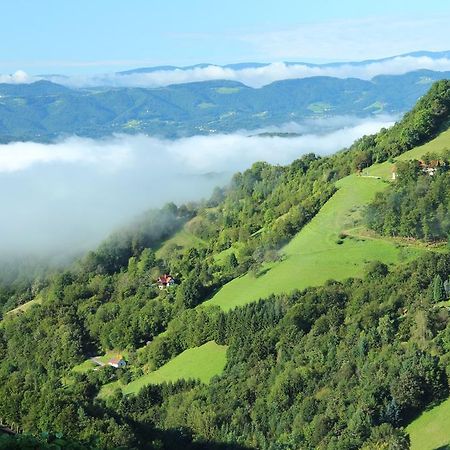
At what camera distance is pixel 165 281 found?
Result: 74.1 metres

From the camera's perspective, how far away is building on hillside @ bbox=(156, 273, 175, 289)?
7319 centimetres

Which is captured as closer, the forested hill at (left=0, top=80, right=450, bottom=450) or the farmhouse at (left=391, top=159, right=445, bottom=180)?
the forested hill at (left=0, top=80, right=450, bottom=450)

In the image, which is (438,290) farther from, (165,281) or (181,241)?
(181,241)

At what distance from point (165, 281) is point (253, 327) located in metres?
23.2

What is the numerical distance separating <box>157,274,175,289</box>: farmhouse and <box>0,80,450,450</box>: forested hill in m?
0.62

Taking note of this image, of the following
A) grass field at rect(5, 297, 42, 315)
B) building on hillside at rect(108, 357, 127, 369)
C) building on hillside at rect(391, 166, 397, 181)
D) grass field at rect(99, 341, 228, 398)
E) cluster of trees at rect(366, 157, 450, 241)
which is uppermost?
building on hillside at rect(391, 166, 397, 181)

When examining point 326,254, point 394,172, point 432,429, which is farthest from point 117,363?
point 432,429

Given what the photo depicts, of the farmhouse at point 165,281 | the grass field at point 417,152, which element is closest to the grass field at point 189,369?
the farmhouse at point 165,281

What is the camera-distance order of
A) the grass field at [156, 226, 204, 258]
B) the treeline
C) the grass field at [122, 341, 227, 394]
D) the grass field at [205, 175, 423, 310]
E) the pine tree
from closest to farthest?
1. the pine tree
2. the grass field at [122, 341, 227, 394]
3. the grass field at [205, 175, 423, 310]
4. the treeline
5. the grass field at [156, 226, 204, 258]

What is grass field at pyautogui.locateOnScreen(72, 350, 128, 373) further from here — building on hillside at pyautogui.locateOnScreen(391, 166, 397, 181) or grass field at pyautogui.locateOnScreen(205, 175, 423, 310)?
building on hillside at pyautogui.locateOnScreen(391, 166, 397, 181)

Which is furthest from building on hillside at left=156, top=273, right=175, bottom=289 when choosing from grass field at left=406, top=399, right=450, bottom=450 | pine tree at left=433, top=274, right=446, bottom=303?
grass field at left=406, top=399, right=450, bottom=450

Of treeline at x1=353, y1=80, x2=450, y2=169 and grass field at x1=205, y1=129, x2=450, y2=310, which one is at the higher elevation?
treeline at x1=353, y1=80, x2=450, y2=169

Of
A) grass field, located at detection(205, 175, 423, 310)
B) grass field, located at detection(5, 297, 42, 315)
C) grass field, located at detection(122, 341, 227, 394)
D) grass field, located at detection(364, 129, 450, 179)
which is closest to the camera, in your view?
grass field, located at detection(122, 341, 227, 394)

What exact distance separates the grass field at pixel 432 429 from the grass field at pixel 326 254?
18.8m
